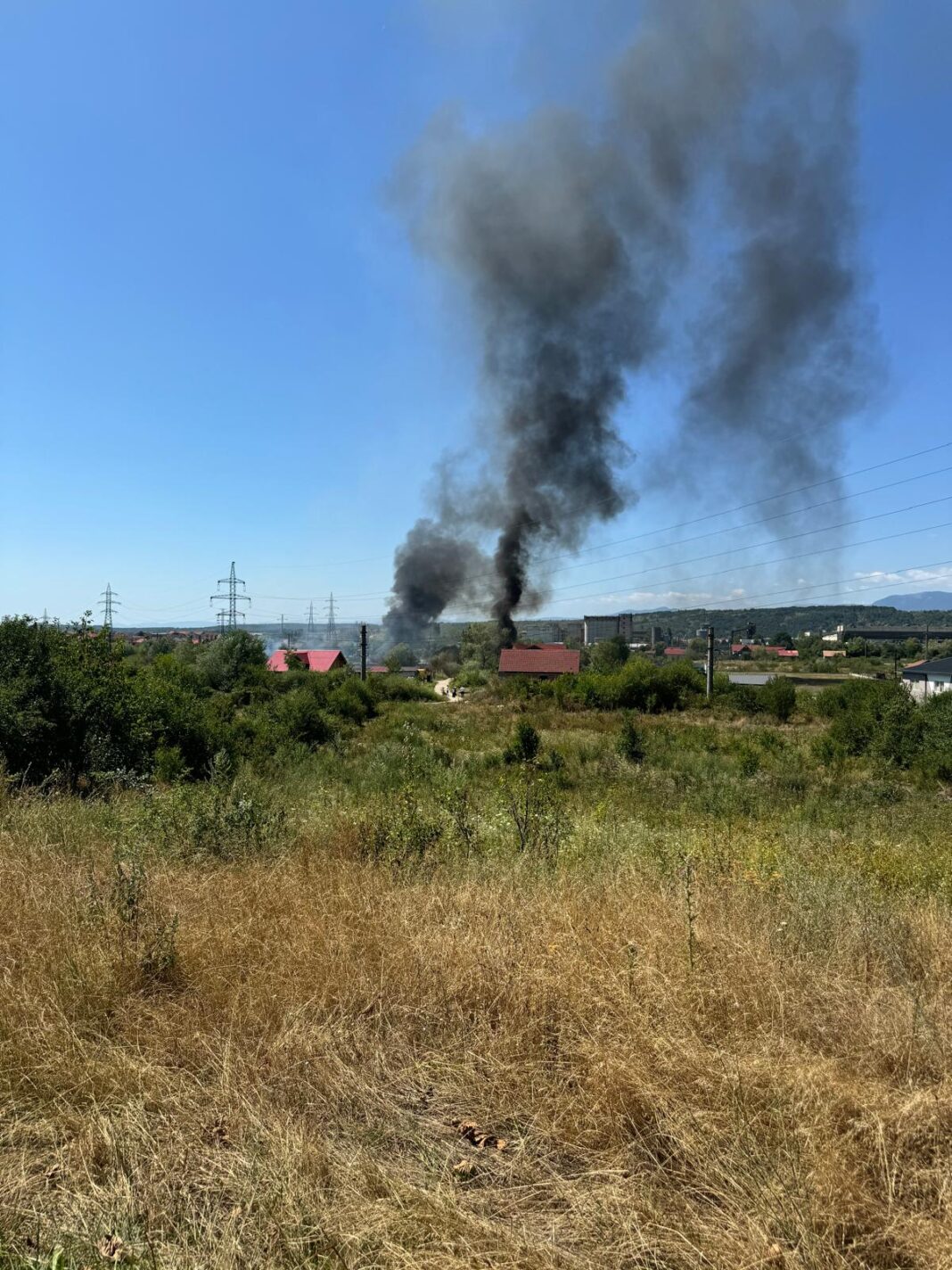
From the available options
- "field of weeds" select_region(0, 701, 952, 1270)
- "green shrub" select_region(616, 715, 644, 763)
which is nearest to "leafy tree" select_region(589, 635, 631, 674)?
"green shrub" select_region(616, 715, 644, 763)

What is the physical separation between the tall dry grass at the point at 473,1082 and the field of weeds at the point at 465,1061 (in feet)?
0.03

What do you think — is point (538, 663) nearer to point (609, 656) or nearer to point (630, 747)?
point (609, 656)

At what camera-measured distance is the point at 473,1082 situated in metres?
2.71

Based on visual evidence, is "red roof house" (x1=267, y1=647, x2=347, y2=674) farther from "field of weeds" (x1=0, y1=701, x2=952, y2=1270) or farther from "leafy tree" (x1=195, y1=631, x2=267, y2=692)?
"field of weeds" (x1=0, y1=701, x2=952, y2=1270)

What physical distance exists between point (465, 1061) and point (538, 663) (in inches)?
2079

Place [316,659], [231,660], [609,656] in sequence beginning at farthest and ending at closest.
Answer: [316,659]
[609,656]
[231,660]

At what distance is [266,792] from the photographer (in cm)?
808

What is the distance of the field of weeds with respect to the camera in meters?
2.00

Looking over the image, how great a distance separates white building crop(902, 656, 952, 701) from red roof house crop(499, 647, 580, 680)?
2105cm

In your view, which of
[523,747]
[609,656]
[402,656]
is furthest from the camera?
[402,656]

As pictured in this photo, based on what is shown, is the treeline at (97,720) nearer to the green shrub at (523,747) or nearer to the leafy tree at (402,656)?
the green shrub at (523,747)

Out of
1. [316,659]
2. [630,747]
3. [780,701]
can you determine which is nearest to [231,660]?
[316,659]

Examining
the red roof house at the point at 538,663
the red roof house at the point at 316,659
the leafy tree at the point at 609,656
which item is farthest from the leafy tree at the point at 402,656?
the leafy tree at the point at 609,656

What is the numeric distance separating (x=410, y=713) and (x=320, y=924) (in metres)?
29.8
